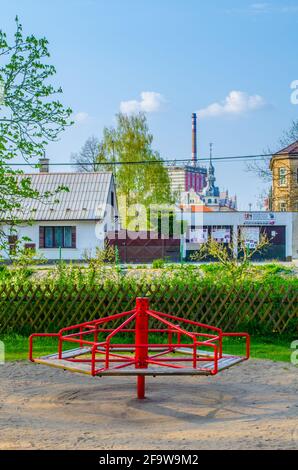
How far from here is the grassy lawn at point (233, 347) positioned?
1243cm

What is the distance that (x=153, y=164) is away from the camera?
2215 inches

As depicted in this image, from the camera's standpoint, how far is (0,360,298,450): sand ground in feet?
22.5

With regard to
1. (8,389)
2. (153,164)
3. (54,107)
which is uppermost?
(153,164)

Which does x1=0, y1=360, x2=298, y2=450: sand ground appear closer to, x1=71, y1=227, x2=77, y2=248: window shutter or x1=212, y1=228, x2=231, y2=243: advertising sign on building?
x1=71, y1=227, x2=77, y2=248: window shutter

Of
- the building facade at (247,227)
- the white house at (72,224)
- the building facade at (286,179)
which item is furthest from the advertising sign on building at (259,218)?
the white house at (72,224)

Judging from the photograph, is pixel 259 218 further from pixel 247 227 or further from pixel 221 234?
pixel 221 234

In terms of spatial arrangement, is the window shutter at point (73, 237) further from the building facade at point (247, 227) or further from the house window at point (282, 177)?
the house window at point (282, 177)

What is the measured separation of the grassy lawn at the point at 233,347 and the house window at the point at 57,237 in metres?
31.8

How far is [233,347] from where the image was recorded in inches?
518

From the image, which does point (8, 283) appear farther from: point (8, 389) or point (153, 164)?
point (153, 164)

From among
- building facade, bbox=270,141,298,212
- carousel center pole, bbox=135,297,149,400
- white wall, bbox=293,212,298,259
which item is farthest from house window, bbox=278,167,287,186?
carousel center pole, bbox=135,297,149,400

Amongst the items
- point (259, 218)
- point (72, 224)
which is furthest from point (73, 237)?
point (259, 218)
